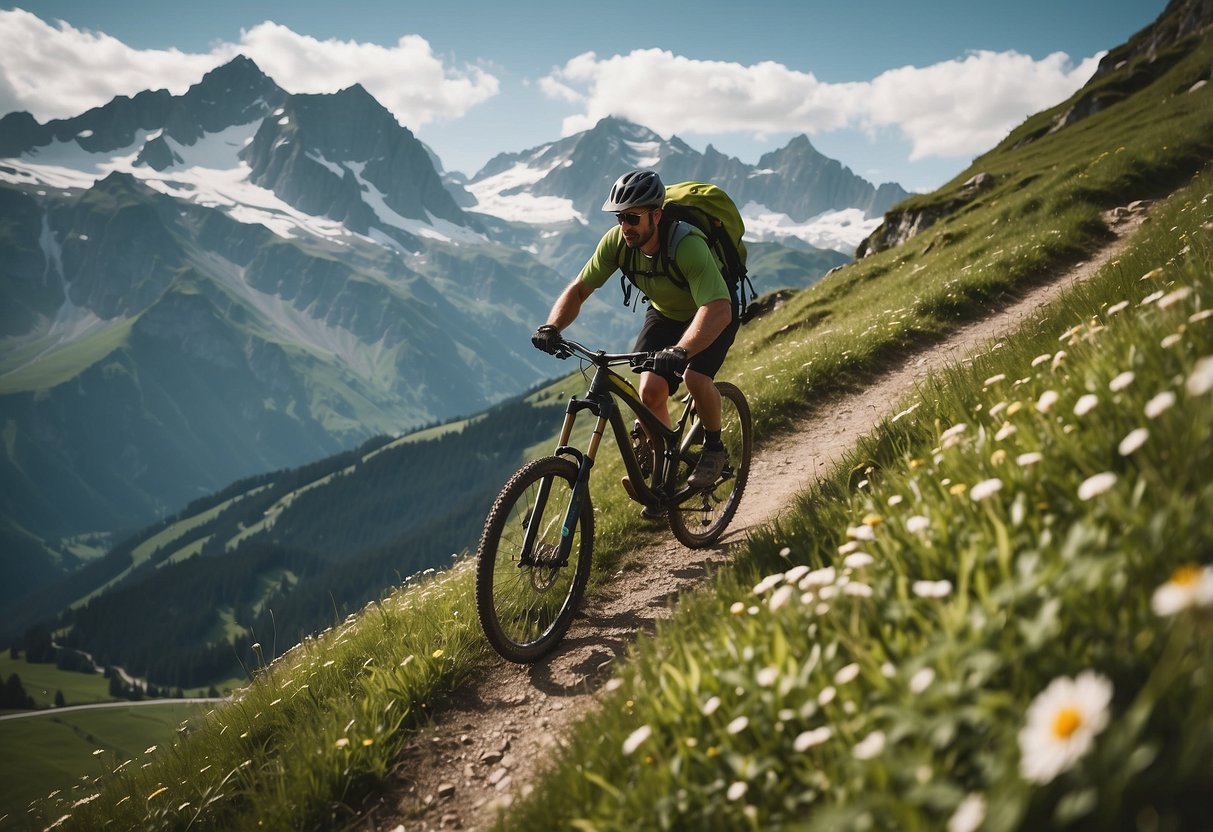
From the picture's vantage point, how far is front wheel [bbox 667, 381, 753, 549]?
26.1 feet

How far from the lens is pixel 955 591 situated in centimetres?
283

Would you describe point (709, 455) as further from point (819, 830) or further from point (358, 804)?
point (819, 830)

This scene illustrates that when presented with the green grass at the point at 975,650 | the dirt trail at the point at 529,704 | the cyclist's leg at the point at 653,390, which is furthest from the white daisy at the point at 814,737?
the cyclist's leg at the point at 653,390

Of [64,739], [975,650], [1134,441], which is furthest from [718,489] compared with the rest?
[64,739]

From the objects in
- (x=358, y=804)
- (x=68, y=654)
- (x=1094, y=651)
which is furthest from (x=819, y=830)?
(x=68, y=654)

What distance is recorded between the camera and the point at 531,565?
6.31 meters

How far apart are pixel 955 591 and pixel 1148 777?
1.07m

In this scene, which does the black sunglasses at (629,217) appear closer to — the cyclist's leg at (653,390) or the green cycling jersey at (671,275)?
the green cycling jersey at (671,275)

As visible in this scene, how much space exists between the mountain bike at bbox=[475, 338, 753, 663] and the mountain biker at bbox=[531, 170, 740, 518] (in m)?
0.30

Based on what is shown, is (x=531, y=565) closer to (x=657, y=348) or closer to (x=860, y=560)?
(x=657, y=348)

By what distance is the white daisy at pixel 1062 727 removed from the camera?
61.1 inches

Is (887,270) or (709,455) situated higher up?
(887,270)

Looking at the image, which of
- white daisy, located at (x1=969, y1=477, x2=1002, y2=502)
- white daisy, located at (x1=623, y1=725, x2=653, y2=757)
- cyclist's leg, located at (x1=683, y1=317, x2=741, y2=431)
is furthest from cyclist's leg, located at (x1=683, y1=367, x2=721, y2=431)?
white daisy, located at (x1=623, y1=725, x2=653, y2=757)

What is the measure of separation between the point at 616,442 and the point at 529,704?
8.03 feet
